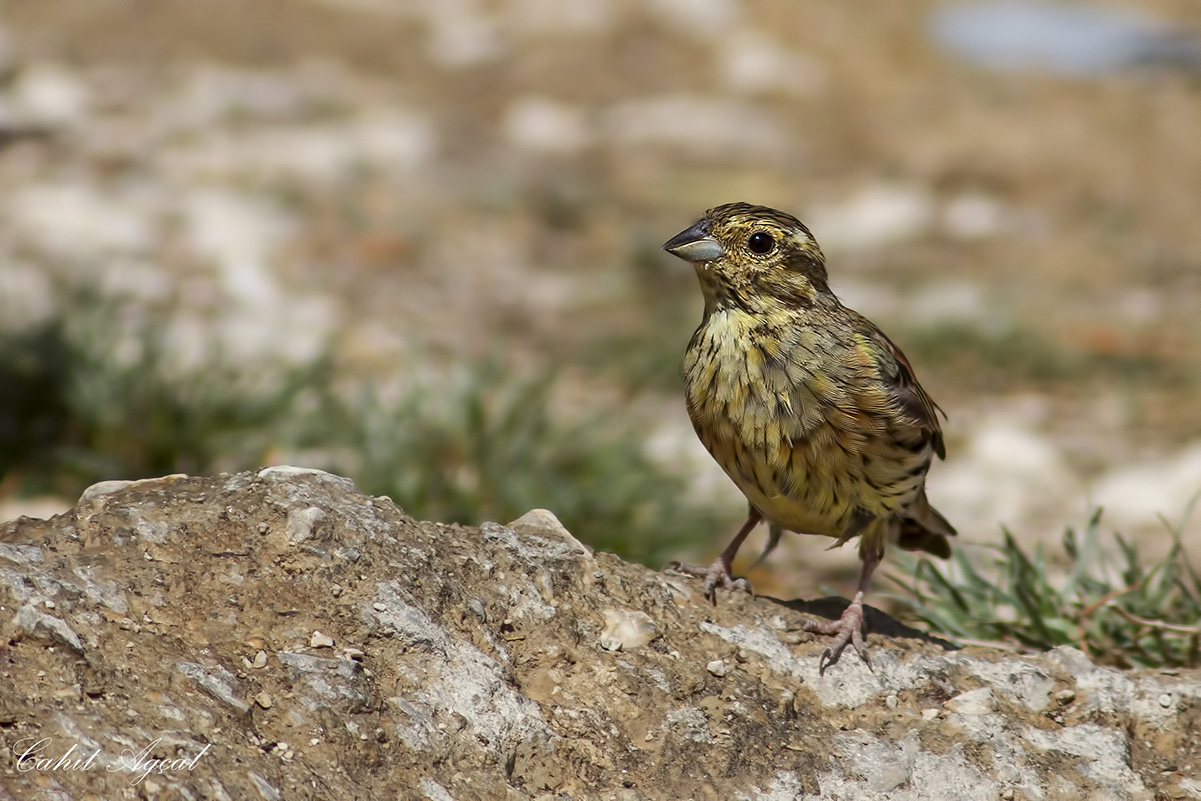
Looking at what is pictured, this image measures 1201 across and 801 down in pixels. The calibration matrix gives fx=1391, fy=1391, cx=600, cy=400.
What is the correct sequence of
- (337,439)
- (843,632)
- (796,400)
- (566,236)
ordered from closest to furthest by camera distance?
(843,632), (796,400), (337,439), (566,236)

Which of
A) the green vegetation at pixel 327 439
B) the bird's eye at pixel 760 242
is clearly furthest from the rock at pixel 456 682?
the green vegetation at pixel 327 439

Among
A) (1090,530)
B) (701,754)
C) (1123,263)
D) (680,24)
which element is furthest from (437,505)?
(680,24)

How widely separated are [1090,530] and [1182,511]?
1844 mm

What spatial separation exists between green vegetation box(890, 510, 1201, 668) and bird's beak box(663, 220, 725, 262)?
1193 mm

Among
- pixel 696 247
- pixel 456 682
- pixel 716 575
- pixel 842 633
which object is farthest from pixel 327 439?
pixel 456 682

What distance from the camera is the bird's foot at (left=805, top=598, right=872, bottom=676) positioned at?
10.9 feet

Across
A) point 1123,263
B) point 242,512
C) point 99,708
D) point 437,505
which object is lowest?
point 437,505

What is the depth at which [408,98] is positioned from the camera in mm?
11773

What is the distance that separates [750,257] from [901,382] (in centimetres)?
55

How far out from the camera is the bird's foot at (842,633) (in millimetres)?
3309

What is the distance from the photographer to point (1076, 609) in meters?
4.25

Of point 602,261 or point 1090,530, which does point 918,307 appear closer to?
point 602,261

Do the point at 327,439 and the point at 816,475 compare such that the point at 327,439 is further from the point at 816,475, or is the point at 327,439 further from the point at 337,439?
the point at 816,475

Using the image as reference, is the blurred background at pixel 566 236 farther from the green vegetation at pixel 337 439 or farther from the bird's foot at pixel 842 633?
the bird's foot at pixel 842 633
